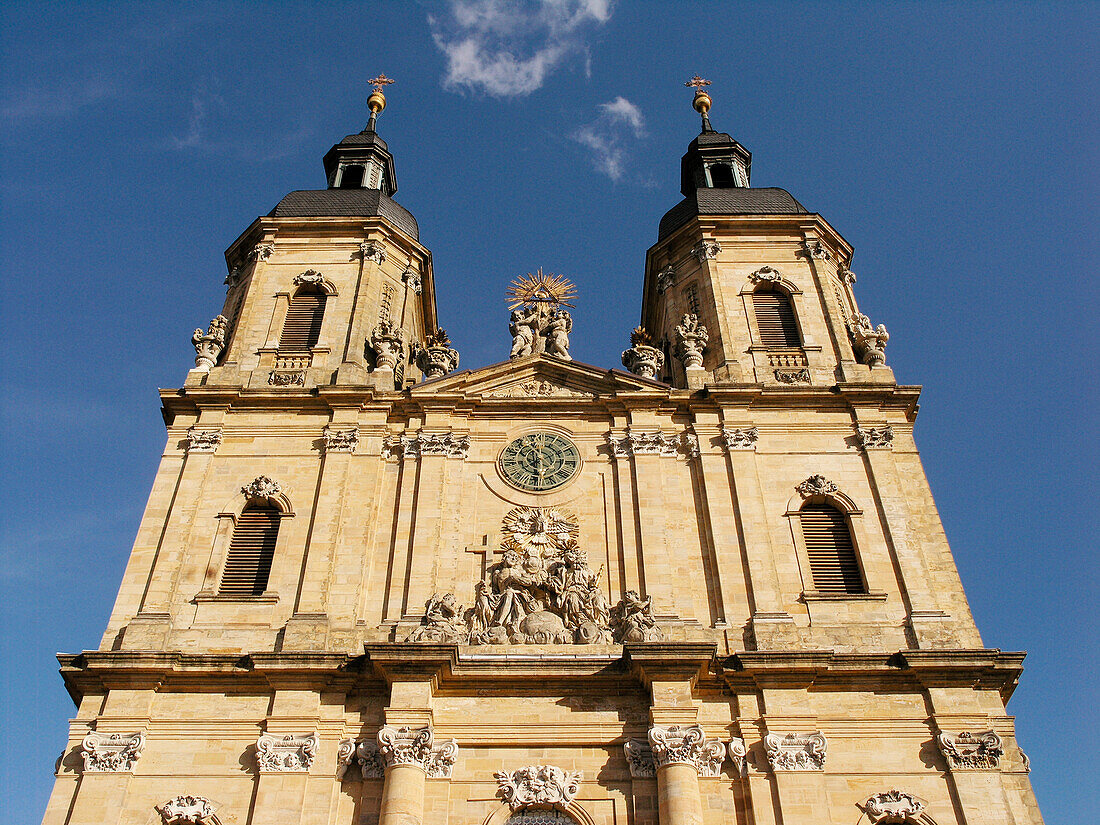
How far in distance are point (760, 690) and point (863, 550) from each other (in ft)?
11.6

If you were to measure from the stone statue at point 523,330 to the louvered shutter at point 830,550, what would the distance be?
674 centimetres

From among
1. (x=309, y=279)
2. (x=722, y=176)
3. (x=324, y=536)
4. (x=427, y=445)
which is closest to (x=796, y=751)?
(x=324, y=536)

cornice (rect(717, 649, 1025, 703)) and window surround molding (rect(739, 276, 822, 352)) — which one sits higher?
window surround molding (rect(739, 276, 822, 352))

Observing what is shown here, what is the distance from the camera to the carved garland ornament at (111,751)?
14625 mm

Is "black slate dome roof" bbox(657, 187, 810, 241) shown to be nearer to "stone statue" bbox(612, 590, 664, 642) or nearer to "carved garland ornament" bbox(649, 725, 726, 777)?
"stone statue" bbox(612, 590, 664, 642)

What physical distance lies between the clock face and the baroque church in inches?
2.8

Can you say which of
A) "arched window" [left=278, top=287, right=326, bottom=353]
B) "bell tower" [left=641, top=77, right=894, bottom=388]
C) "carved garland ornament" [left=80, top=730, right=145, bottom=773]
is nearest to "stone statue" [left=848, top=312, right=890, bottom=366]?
"bell tower" [left=641, top=77, right=894, bottom=388]

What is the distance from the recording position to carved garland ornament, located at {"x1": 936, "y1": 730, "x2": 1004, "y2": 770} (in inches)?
575

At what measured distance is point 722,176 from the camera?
28797 millimetres

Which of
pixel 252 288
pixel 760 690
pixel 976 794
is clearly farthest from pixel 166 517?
pixel 976 794

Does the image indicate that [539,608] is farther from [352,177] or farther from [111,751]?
[352,177]

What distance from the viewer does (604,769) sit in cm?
1473

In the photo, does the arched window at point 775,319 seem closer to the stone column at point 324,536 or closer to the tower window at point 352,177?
the stone column at point 324,536

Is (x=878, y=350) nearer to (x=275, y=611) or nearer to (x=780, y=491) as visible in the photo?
(x=780, y=491)
